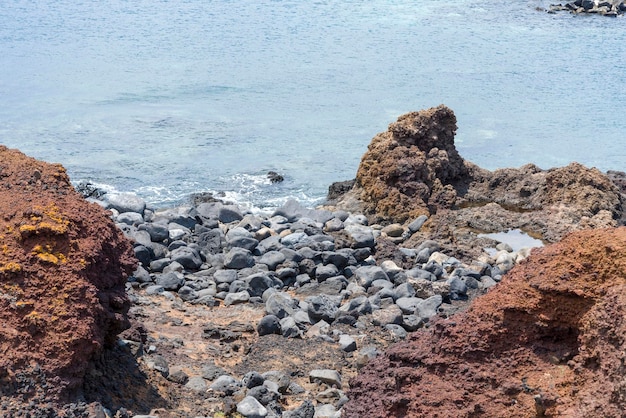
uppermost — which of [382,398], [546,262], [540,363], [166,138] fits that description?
[546,262]

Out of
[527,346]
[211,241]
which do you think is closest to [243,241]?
[211,241]

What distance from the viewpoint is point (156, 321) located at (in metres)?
6.49

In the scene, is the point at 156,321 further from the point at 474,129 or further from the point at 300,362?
the point at 474,129

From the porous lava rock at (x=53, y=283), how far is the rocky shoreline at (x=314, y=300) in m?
0.01

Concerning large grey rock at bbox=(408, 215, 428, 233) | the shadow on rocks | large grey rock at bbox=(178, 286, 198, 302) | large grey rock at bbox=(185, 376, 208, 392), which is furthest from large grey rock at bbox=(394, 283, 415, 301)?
the shadow on rocks

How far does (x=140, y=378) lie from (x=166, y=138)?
9.93m

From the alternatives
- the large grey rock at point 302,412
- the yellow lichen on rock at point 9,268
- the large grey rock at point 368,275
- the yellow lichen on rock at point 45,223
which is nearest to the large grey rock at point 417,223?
the large grey rock at point 368,275

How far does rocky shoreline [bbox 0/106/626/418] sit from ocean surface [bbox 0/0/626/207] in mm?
2452

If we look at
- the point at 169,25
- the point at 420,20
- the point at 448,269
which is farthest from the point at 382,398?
the point at 420,20

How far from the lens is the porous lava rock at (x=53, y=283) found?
393 cm

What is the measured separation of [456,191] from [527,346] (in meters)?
7.38

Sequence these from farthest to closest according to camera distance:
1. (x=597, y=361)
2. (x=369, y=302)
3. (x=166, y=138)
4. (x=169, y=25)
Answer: (x=169, y=25)
(x=166, y=138)
(x=369, y=302)
(x=597, y=361)

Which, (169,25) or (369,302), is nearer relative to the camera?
(369,302)

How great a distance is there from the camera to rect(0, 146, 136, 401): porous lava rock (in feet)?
12.9
